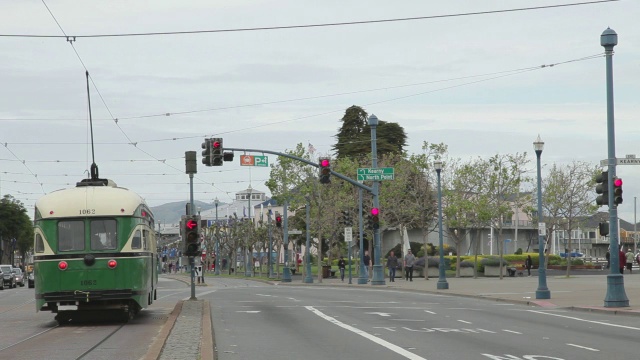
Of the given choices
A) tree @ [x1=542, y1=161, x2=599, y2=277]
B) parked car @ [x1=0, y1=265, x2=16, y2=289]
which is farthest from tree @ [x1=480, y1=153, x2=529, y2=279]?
parked car @ [x1=0, y1=265, x2=16, y2=289]

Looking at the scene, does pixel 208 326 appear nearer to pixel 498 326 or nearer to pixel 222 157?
pixel 498 326

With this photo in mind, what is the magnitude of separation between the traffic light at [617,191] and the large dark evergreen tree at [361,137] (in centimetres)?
6442

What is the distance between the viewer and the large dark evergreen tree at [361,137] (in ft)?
316

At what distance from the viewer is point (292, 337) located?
20250 millimetres

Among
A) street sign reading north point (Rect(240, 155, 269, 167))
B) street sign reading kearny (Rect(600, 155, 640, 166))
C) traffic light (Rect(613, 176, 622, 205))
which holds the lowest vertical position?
traffic light (Rect(613, 176, 622, 205))

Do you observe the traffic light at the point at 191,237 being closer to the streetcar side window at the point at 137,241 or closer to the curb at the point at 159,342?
the curb at the point at 159,342

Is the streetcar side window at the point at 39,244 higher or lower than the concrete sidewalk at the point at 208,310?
higher

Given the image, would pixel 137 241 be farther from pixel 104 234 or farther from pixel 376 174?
pixel 376 174

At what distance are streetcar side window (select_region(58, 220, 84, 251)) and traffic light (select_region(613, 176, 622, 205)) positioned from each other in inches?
588

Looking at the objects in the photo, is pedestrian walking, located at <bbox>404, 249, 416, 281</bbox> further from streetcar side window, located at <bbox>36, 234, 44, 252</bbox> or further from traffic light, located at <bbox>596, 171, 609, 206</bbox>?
streetcar side window, located at <bbox>36, 234, 44, 252</bbox>

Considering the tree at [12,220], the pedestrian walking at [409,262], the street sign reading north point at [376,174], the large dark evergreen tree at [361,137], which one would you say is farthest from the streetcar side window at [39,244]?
the tree at [12,220]

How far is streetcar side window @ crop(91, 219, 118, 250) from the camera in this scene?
24.4m

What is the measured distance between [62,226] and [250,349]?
8.49 m

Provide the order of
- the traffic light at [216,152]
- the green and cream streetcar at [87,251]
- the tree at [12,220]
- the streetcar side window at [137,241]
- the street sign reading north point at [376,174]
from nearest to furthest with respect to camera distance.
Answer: the green and cream streetcar at [87,251]
the streetcar side window at [137,241]
the traffic light at [216,152]
the street sign reading north point at [376,174]
the tree at [12,220]
